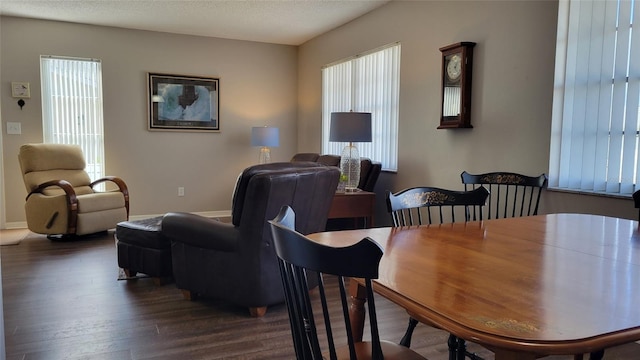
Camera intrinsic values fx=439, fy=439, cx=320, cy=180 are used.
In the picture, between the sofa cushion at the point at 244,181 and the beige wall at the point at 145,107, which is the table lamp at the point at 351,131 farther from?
the beige wall at the point at 145,107

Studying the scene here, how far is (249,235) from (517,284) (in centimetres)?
183

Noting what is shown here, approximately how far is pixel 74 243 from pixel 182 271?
2335mm

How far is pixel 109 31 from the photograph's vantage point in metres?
5.65

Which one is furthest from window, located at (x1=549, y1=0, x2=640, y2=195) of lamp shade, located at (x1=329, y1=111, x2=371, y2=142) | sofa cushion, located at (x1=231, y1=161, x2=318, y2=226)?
lamp shade, located at (x1=329, y1=111, x2=371, y2=142)

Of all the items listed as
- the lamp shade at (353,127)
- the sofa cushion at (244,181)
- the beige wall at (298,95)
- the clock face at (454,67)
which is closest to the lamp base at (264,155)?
the beige wall at (298,95)

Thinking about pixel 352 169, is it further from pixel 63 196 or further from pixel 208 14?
pixel 63 196

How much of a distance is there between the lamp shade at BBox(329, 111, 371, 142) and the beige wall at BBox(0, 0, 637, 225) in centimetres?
36

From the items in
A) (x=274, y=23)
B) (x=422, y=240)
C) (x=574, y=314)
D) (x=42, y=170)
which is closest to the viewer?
(x=574, y=314)

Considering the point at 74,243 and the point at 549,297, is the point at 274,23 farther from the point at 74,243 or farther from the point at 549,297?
the point at 549,297

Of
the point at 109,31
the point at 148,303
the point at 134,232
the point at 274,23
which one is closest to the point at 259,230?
the point at 148,303

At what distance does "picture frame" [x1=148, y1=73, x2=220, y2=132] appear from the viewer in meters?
5.92

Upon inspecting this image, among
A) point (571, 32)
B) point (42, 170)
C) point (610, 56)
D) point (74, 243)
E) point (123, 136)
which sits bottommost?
point (74, 243)

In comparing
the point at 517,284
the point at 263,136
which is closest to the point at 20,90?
the point at 263,136

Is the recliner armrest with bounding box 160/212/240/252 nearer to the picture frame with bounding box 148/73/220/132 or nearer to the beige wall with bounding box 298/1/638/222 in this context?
the beige wall with bounding box 298/1/638/222
